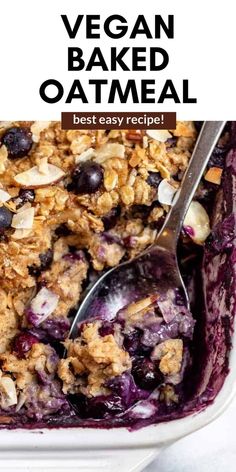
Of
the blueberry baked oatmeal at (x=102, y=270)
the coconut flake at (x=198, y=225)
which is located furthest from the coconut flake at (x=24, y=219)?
the coconut flake at (x=198, y=225)

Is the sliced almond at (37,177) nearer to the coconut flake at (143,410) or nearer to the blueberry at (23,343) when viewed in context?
the blueberry at (23,343)

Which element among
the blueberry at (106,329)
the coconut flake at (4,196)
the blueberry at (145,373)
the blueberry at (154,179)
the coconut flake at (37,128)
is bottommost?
the blueberry at (145,373)

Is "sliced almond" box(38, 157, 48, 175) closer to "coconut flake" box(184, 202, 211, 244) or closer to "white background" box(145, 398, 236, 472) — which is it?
"coconut flake" box(184, 202, 211, 244)

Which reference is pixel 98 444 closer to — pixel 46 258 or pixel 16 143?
pixel 46 258

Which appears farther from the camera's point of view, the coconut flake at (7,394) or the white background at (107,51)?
the white background at (107,51)

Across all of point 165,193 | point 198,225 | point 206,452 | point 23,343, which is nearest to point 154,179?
point 165,193
